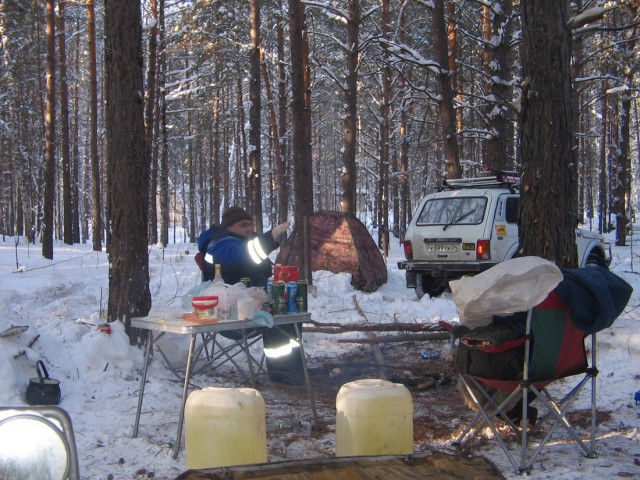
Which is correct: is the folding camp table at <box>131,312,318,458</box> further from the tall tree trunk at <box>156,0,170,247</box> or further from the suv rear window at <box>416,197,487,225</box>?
the tall tree trunk at <box>156,0,170,247</box>

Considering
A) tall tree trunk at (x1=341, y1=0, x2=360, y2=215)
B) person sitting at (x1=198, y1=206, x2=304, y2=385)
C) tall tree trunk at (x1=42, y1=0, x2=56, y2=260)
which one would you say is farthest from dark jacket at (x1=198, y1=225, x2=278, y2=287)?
tall tree trunk at (x1=42, y1=0, x2=56, y2=260)

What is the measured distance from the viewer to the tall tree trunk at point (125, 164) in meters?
6.37

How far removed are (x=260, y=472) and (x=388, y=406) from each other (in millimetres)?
1190

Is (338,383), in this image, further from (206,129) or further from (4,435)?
(206,129)

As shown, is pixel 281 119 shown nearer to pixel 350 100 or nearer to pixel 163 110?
pixel 163 110

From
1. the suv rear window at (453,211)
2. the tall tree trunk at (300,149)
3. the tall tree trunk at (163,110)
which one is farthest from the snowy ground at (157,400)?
the tall tree trunk at (163,110)

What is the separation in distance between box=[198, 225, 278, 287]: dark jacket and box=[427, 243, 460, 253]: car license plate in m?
5.61

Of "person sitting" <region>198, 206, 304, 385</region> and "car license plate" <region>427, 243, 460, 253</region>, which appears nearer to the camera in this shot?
"person sitting" <region>198, 206, 304, 385</region>

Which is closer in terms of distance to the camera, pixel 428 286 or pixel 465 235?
pixel 465 235

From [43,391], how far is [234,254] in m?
1.82

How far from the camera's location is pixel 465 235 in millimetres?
10633

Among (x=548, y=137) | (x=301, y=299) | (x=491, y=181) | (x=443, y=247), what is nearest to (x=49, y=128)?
(x=443, y=247)

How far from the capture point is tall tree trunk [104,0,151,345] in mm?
6367

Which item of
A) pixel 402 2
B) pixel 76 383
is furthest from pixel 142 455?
pixel 402 2
